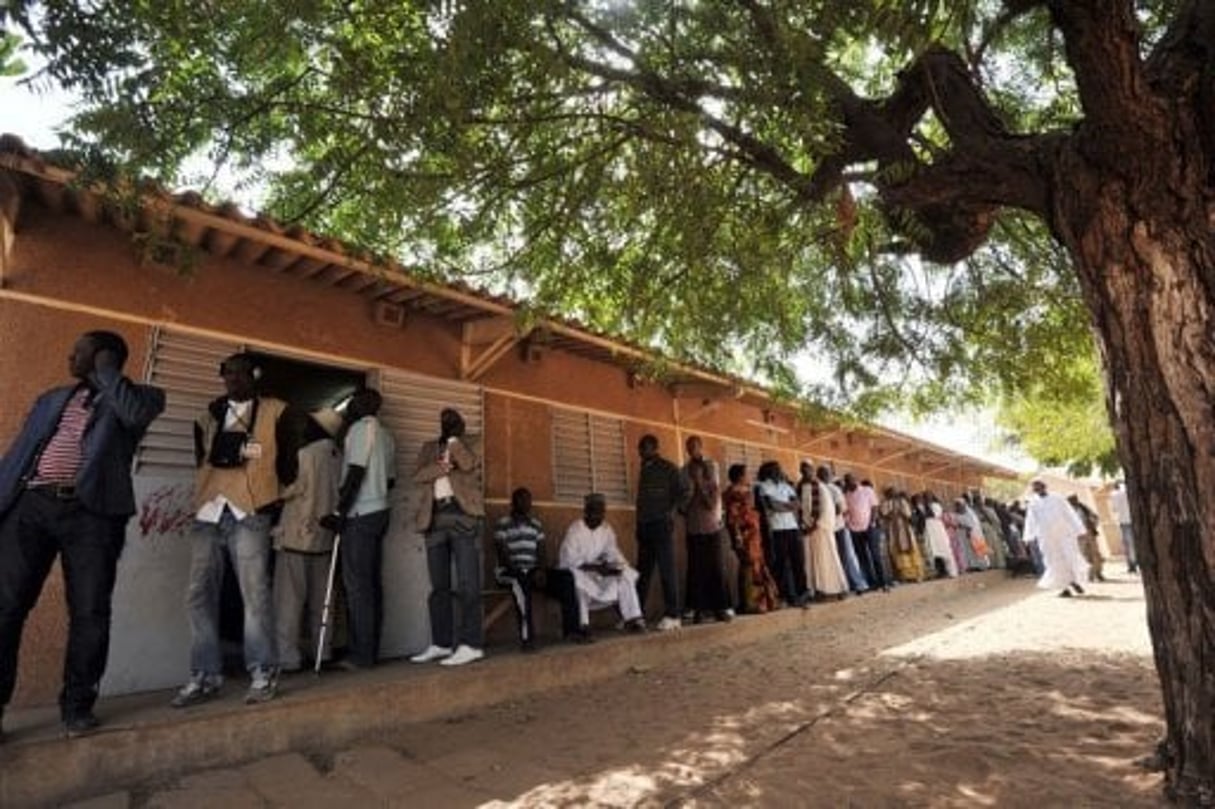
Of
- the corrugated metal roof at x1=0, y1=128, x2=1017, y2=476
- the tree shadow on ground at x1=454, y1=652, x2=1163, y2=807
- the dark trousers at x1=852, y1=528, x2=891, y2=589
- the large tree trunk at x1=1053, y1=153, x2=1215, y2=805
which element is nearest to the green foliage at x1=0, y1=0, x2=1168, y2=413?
the corrugated metal roof at x1=0, y1=128, x2=1017, y2=476

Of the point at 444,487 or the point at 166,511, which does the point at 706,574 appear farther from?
the point at 166,511

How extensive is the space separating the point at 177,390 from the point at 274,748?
2.56 metres

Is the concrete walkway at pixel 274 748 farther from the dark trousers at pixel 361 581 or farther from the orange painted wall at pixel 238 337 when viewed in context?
the orange painted wall at pixel 238 337

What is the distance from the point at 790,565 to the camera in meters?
9.85

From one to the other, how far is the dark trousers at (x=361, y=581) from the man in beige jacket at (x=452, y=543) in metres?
0.46

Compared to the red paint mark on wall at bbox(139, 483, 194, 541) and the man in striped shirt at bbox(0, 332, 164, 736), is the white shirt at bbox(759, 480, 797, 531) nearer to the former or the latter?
the red paint mark on wall at bbox(139, 483, 194, 541)

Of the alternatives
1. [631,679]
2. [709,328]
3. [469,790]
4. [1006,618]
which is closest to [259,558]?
[469,790]

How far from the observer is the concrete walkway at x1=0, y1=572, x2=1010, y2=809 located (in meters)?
3.65

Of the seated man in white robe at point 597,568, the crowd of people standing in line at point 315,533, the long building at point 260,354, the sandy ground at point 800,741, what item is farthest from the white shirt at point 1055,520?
the seated man in white robe at point 597,568

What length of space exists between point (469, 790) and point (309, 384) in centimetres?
519

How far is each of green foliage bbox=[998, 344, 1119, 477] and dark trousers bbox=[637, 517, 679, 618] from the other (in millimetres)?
3749

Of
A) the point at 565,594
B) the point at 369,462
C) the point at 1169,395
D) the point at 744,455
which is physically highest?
the point at 744,455

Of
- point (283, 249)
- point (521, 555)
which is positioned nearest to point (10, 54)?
point (283, 249)

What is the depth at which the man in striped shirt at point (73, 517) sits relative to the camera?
3727mm
